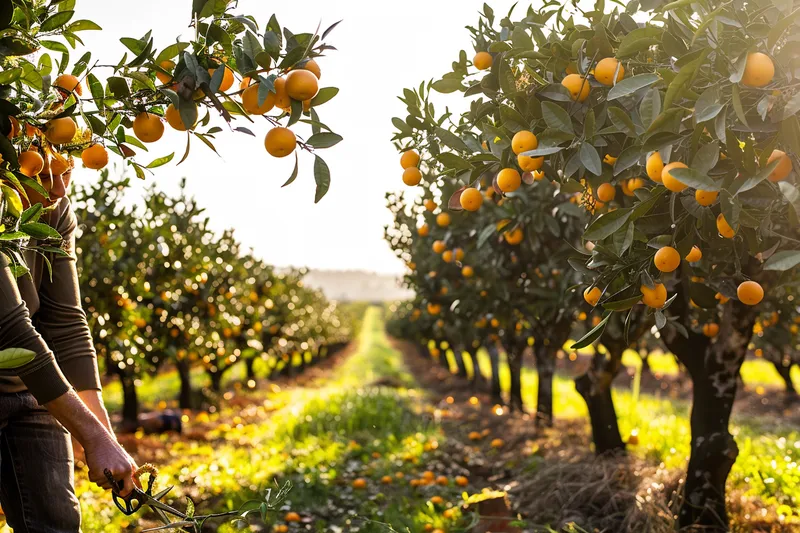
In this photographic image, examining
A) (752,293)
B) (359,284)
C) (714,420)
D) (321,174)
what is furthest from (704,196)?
(359,284)

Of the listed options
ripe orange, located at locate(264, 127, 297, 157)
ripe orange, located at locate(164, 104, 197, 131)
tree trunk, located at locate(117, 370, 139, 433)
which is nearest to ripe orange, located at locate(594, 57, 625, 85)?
ripe orange, located at locate(264, 127, 297, 157)

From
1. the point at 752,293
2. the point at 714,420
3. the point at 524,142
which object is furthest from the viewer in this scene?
the point at 714,420

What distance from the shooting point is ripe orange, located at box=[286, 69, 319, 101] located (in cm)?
154

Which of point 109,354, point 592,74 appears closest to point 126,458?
point 592,74

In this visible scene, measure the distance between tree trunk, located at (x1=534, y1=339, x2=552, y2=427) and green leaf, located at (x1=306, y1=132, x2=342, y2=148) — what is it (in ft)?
19.7

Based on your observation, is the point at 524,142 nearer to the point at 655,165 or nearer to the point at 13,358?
the point at 655,165

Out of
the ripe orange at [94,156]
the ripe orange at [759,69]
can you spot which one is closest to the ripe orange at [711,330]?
the ripe orange at [759,69]

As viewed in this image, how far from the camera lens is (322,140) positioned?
1.66 meters

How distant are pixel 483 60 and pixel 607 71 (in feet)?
2.14

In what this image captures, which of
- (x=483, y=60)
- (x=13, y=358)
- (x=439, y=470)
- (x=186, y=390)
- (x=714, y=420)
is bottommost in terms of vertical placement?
(x=186, y=390)

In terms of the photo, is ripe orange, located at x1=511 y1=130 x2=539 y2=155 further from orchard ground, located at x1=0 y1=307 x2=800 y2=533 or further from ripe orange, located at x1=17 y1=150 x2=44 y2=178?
orchard ground, located at x1=0 y1=307 x2=800 y2=533

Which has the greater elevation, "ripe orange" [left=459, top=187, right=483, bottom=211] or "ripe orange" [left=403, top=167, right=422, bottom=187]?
"ripe orange" [left=403, top=167, right=422, bottom=187]

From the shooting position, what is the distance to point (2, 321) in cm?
169

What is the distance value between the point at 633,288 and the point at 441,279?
197 inches
